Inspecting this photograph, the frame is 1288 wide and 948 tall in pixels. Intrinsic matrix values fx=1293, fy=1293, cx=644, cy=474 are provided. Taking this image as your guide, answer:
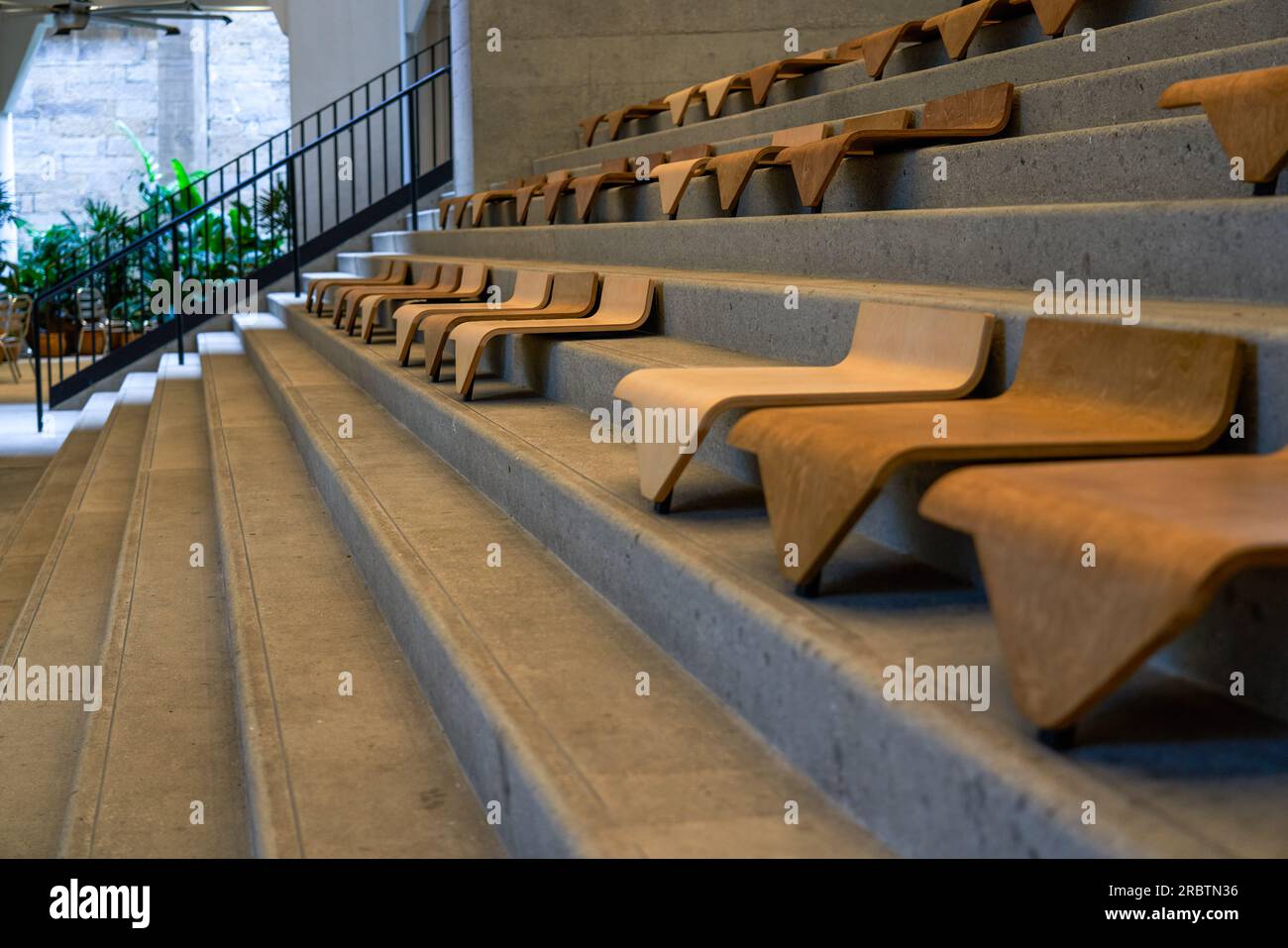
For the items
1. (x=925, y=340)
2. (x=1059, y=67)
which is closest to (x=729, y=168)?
(x=1059, y=67)

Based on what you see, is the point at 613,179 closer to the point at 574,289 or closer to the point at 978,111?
the point at 574,289

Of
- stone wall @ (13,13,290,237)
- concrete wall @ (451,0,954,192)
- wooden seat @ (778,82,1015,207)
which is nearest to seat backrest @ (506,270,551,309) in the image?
wooden seat @ (778,82,1015,207)

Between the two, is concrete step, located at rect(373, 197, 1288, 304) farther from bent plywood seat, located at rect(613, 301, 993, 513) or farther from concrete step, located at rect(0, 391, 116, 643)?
concrete step, located at rect(0, 391, 116, 643)

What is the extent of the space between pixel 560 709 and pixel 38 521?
4104mm

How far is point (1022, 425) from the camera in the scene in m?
1.48

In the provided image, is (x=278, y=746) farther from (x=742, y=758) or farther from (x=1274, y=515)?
(x=1274, y=515)

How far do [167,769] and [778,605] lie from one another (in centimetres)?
107

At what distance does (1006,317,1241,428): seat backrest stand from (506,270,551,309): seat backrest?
2.19m

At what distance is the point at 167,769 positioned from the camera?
1.96m

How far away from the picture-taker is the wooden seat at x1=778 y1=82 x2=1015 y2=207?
2.79 m

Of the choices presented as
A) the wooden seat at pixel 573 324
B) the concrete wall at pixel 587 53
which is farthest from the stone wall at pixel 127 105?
the wooden seat at pixel 573 324

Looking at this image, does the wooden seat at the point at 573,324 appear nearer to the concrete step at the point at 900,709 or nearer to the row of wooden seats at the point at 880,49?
the concrete step at the point at 900,709

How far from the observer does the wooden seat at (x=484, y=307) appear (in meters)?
3.67

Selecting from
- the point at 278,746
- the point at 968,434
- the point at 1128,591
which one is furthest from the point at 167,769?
the point at 1128,591
